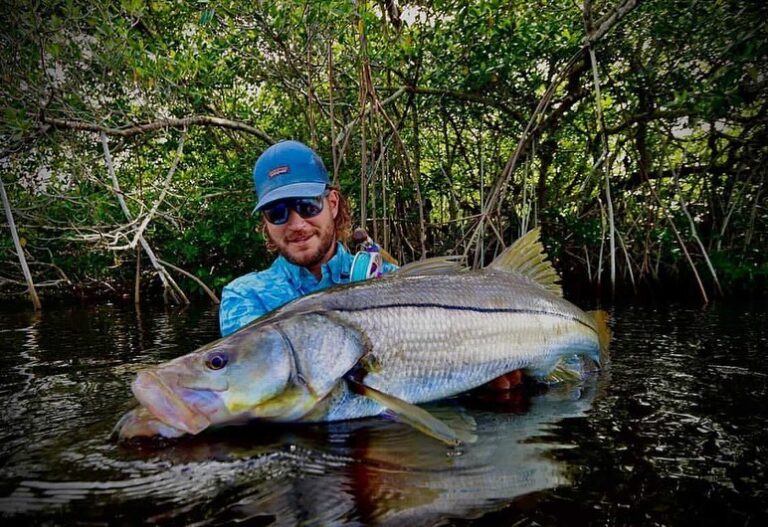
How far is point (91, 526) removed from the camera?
168 centimetres

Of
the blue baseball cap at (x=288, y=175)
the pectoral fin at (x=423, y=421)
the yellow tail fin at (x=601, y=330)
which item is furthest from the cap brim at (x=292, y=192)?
the yellow tail fin at (x=601, y=330)

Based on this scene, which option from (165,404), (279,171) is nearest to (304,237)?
(279,171)

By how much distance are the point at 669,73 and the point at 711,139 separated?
175 cm

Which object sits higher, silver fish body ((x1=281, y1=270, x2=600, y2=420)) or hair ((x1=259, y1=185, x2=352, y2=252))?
hair ((x1=259, y1=185, x2=352, y2=252))

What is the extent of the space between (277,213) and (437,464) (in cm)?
186

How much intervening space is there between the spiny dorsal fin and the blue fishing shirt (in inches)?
25.4

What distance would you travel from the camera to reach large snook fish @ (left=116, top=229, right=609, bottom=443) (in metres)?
2.24

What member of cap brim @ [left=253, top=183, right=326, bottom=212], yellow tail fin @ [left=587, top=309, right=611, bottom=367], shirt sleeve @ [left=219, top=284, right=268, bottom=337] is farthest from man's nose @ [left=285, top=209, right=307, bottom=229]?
yellow tail fin @ [left=587, top=309, right=611, bottom=367]

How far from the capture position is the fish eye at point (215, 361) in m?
2.25

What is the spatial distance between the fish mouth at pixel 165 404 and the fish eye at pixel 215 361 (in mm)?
166

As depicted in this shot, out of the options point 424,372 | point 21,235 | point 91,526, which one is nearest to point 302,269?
point 424,372

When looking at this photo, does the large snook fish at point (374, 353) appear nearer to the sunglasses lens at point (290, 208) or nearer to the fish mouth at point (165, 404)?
the fish mouth at point (165, 404)

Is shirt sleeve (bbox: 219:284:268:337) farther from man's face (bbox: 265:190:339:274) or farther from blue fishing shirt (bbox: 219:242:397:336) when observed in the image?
man's face (bbox: 265:190:339:274)

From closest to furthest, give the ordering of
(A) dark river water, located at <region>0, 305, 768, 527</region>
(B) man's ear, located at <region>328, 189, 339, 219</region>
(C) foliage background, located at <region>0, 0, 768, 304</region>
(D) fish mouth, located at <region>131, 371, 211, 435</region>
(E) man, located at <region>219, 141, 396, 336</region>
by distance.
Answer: (A) dark river water, located at <region>0, 305, 768, 527</region>, (D) fish mouth, located at <region>131, 371, 211, 435</region>, (E) man, located at <region>219, 141, 396, 336</region>, (B) man's ear, located at <region>328, 189, 339, 219</region>, (C) foliage background, located at <region>0, 0, 768, 304</region>
